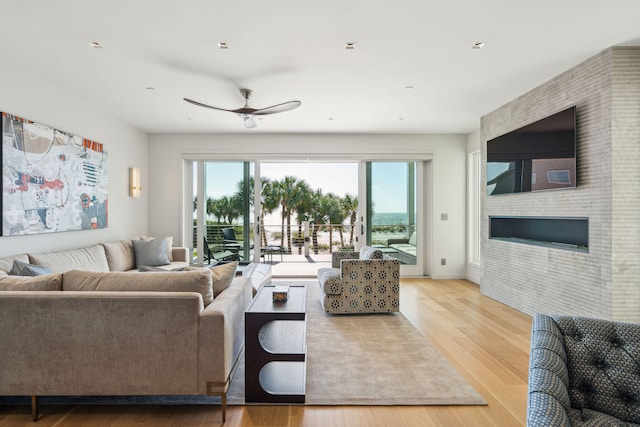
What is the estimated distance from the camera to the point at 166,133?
6375mm

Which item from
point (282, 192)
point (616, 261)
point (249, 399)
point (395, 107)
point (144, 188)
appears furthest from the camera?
point (282, 192)

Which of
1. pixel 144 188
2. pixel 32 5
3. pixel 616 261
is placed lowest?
pixel 616 261

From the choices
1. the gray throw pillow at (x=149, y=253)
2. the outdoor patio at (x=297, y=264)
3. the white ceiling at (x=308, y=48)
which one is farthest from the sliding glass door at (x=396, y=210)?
the gray throw pillow at (x=149, y=253)

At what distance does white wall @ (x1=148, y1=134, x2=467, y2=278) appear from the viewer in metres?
6.38

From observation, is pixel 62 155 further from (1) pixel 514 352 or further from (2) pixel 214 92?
(1) pixel 514 352

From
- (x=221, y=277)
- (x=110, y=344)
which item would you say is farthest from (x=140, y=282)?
(x=221, y=277)

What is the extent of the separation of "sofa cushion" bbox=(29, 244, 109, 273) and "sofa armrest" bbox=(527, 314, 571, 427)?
13.3 ft

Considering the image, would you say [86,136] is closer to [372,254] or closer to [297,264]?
[372,254]

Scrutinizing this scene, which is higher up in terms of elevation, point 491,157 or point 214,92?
point 214,92

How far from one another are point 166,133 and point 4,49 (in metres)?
3.23

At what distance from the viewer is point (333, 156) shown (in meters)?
6.47

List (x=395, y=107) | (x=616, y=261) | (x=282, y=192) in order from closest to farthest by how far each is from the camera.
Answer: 1. (x=616, y=261)
2. (x=395, y=107)
3. (x=282, y=192)

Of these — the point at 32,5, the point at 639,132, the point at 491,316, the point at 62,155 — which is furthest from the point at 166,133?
the point at 639,132

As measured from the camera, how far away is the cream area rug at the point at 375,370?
7.73 ft
